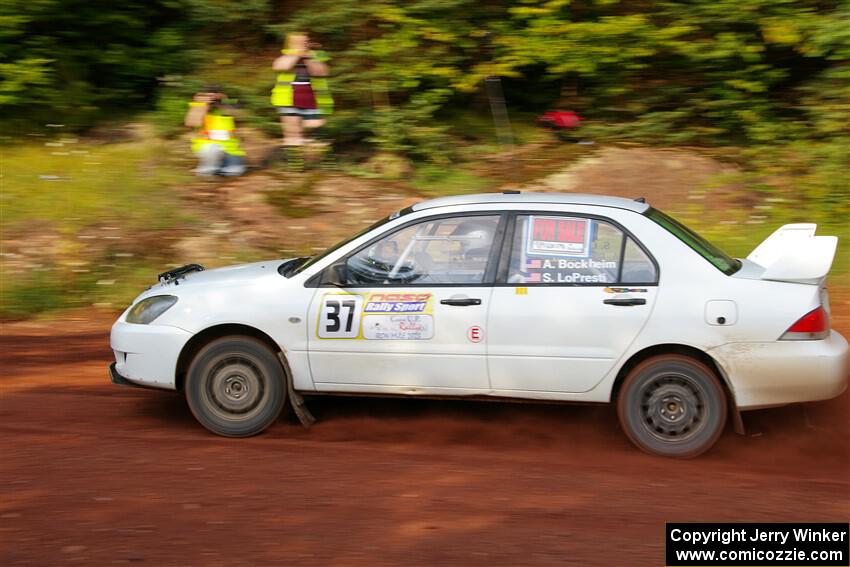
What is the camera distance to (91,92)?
14055mm

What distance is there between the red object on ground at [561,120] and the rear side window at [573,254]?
7.70 m

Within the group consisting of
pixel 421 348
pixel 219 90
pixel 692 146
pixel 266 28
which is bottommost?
pixel 421 348

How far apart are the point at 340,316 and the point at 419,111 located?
7.70 m

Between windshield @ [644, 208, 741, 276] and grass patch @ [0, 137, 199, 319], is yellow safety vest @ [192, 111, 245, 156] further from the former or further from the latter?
windshield @ [644, 208, 741, 276]

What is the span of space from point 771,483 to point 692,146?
8.25 metres

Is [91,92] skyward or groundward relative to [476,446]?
skyward

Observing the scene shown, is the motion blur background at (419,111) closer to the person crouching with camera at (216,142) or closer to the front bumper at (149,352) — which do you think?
the person crouching with camera at (216,142)

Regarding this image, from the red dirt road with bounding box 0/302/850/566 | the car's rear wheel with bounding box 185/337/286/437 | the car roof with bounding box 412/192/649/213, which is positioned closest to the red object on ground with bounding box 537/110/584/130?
the car roof with bounding box 412/192/649/213

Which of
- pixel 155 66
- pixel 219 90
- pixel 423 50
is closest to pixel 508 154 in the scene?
pixel 423 50

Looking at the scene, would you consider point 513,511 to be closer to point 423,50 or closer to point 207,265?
point 207,265

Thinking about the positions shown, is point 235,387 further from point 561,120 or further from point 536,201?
point 561,120

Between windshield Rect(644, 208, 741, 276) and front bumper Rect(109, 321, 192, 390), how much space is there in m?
3.25

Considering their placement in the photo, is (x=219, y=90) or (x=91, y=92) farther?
(x=91, y=92)

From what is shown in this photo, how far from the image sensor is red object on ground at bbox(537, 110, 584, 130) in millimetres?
13531
